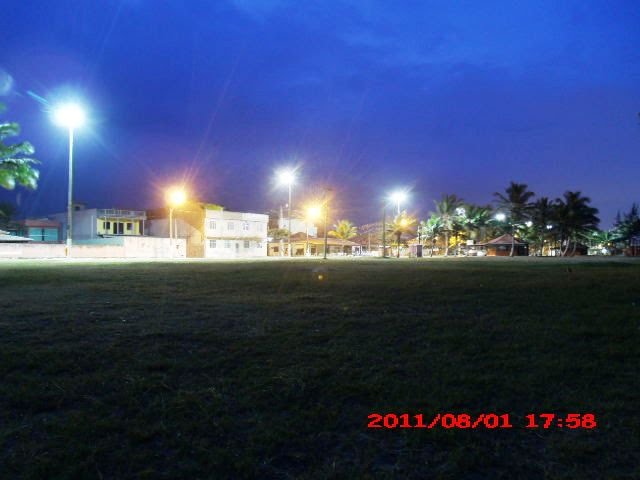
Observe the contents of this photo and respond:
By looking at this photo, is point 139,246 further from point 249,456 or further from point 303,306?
point 249,456

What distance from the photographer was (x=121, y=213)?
6184 cm

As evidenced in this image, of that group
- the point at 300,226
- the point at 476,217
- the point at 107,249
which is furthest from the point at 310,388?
the point at 300,226

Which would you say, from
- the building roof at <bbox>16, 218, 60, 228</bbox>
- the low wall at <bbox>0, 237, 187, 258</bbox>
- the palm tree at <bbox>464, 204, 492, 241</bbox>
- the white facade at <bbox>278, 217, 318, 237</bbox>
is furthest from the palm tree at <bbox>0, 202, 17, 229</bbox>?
the palm tree at <bbox>464, 204, 492, 241</bbox>

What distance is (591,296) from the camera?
9.81 meters

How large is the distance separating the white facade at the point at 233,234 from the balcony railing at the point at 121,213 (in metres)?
10.5

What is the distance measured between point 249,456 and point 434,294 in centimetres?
776

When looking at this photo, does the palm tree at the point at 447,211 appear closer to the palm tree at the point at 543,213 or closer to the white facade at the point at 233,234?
the palm tree at the point at 543,213

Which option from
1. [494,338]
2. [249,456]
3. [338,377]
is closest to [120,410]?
[249,456]

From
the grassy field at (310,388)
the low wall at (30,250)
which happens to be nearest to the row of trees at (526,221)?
the low wall at (30,250)

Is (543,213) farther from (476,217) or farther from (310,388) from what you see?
(310,388)

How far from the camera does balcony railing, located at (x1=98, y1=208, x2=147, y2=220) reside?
60469mm

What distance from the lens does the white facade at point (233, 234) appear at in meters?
60.7

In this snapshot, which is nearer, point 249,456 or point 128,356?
point 249,456

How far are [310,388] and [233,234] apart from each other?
60053 millimetres
